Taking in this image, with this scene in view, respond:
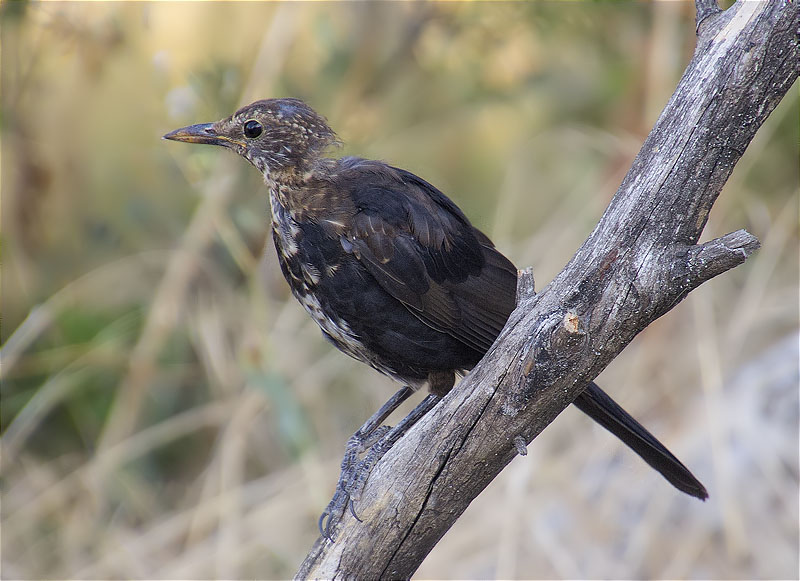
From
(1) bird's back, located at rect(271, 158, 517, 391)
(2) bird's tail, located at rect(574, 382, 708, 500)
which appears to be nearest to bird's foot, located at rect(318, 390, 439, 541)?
(1) bird's back, located at rect(271, 158, 517, 391)

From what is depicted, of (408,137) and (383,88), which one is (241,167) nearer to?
(383,88)

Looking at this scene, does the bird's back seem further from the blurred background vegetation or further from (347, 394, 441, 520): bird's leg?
the blurred background vegetation

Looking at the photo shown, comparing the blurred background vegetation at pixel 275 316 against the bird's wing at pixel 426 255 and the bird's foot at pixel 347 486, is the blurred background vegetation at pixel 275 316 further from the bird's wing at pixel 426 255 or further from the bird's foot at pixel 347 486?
the bird's wing at pixel 426 255

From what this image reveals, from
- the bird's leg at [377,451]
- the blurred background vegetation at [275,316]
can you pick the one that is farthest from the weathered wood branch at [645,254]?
the blurred background vegetation at [275,316]

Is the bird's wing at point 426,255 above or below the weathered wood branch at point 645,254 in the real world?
above

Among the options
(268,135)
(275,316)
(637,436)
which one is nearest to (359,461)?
(637,436)

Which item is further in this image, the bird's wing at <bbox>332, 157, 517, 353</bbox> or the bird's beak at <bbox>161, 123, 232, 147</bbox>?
the bird's beak at <bbox>161, 123, 232, 147</bbox>
